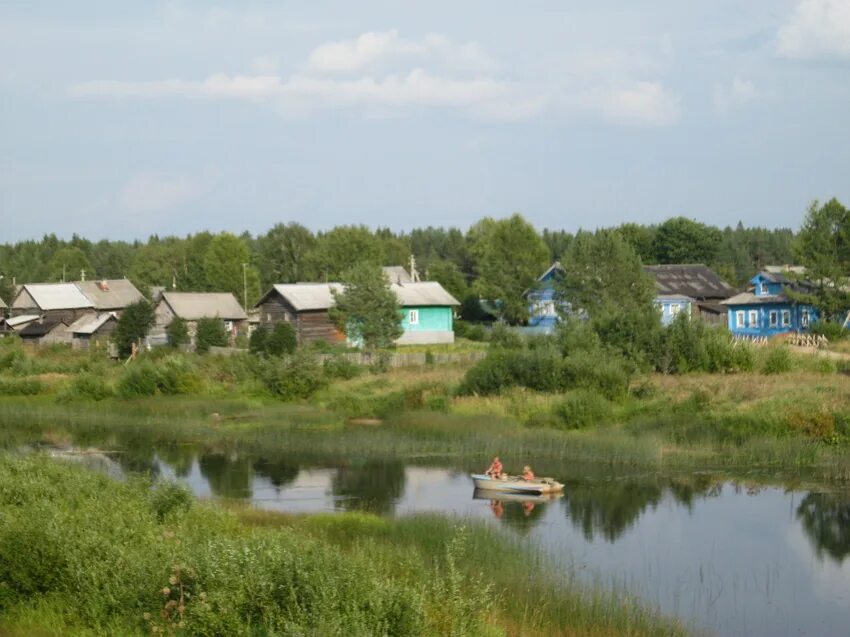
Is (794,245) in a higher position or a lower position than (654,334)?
higher

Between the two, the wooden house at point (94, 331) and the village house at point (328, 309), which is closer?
the village house at point (328, 309)

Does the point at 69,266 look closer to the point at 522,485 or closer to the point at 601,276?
the point at 601,276

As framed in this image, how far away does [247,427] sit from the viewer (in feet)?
139

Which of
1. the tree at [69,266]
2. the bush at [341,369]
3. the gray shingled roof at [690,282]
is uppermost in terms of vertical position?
the tree at [69,266]

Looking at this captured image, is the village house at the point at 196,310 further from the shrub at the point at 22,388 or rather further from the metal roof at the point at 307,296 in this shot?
the shrub at the point at 22,388

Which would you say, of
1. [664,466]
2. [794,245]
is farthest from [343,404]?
[794,245]

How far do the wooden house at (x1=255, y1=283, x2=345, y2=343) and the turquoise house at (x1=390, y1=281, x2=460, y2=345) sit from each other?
4.21 m

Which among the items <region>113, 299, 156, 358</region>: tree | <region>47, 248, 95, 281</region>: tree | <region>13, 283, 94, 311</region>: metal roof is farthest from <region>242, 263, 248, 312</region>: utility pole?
<region>47, 248, 95, 281</region>: tree

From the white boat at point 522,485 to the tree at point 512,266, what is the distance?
157ft

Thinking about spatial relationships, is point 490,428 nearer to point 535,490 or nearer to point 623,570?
point 535,490

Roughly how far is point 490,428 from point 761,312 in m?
39.5

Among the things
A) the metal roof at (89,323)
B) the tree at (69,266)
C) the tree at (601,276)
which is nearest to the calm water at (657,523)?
the tree at (601,276)

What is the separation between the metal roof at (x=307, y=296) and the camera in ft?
227

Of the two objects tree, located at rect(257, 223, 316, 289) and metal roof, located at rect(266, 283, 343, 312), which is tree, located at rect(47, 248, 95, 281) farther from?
metal roof, located at rect(266, 283, 343, 312)
